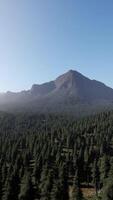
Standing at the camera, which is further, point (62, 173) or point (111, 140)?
point (111, 140)

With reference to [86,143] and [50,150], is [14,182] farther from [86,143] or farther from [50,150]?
[86,143]

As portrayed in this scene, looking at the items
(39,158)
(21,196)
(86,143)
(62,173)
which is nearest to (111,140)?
(86,143)

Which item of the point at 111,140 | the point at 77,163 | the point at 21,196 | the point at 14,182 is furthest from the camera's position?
the point at 111,140

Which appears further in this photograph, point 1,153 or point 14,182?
point 1,153

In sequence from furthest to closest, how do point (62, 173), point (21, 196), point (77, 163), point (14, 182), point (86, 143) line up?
1. point (86, 143)
2. point (77, 163)
3. point (62, 173)
4. point (14, 182)
5. point (21, 196)

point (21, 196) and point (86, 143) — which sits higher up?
point (86, 143)

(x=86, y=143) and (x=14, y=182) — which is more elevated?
(x=86, y=143)

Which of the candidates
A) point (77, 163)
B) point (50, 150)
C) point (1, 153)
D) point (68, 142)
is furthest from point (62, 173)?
point (68, 142)

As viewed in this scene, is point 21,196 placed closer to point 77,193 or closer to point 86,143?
point 77,193

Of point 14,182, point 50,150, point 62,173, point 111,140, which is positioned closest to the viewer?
point 14,182
